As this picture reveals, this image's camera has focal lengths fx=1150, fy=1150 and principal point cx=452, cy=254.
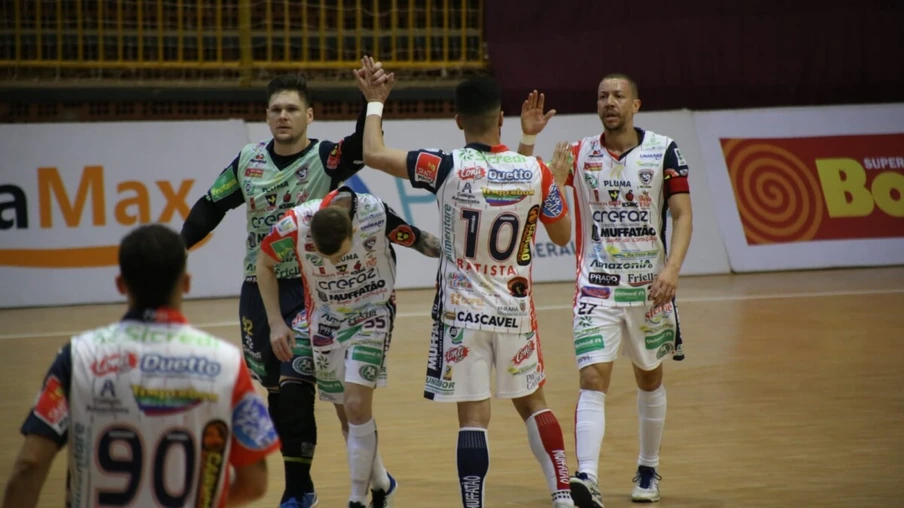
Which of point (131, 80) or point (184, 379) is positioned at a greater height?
point (131, 80)

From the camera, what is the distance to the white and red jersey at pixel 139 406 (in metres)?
2.95

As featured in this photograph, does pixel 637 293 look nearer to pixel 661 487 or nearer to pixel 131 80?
pixel 661 487

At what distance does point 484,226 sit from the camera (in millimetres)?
5121

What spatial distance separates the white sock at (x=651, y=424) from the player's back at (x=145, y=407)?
353 cm

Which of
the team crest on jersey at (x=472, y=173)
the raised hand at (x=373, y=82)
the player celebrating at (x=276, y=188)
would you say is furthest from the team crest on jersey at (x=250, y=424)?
the player celebrating at (x=276, y=188)

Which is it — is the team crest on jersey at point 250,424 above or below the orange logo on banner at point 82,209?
below

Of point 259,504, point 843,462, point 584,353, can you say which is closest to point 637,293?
point 584,353

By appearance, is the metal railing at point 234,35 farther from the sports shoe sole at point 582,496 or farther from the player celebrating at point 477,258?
the sports shoe sole at point 582,496

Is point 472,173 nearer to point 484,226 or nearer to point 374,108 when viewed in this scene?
point 484,226

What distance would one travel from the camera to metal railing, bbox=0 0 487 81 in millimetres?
14539

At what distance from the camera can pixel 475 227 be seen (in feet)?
16.8

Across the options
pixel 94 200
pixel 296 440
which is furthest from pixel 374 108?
pixel 94 200

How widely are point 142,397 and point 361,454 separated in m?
2.63

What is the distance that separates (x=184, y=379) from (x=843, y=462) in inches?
186
